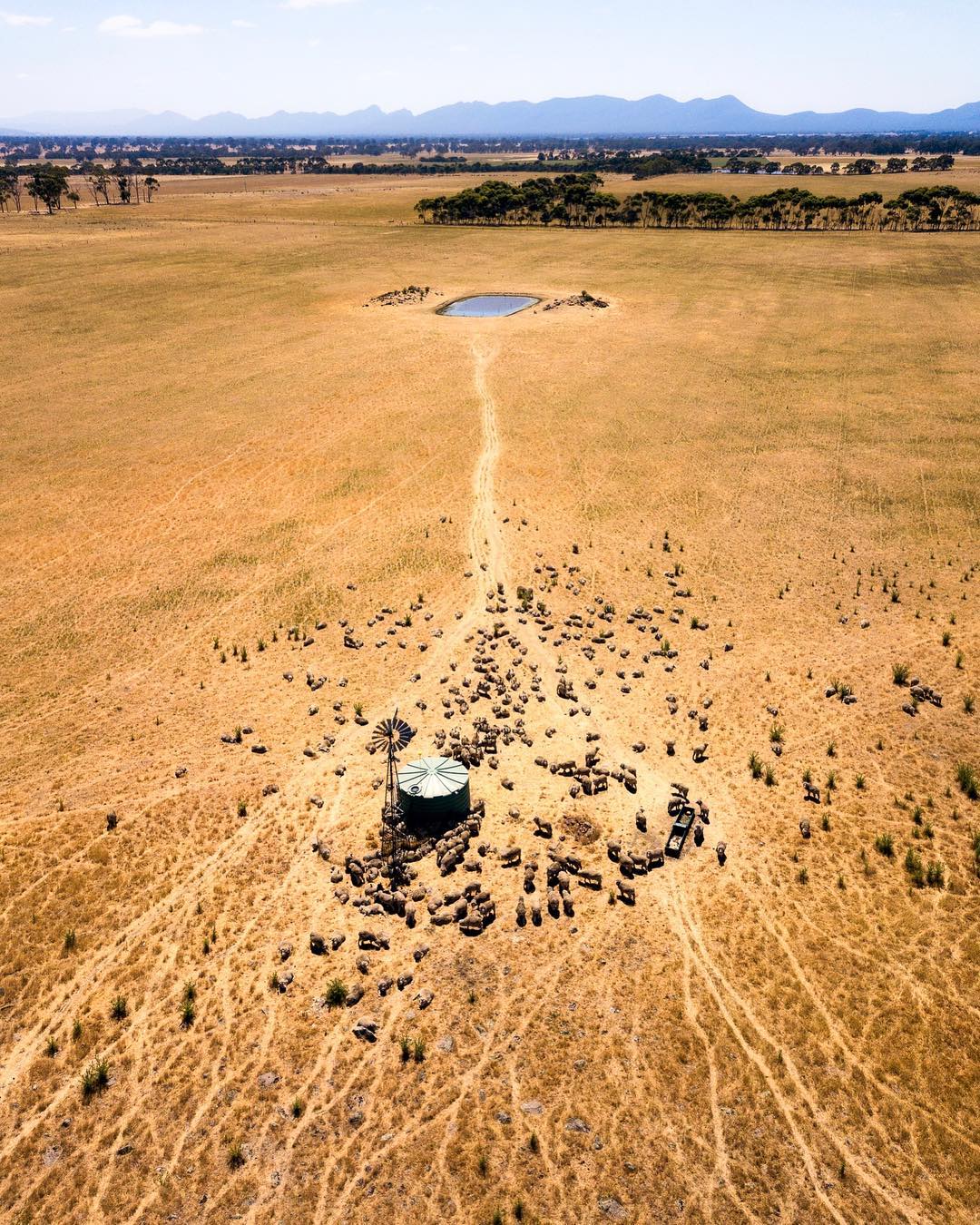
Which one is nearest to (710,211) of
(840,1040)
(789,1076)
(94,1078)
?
(840,1040)

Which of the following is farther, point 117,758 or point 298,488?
point 298,488

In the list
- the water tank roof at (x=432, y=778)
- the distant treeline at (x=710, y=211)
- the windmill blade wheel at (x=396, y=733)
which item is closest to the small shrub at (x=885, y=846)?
the water tank roof at (x=432, y=778)

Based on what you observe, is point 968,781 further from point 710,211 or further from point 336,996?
point 710,211

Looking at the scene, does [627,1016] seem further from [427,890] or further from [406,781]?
[406,781]

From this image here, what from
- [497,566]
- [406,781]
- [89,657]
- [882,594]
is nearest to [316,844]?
[406,781]

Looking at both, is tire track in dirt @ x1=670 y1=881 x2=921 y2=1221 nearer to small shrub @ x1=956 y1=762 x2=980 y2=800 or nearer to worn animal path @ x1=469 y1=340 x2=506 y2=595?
small shrub @ x1=956 y1=762 x2=980 y2=800

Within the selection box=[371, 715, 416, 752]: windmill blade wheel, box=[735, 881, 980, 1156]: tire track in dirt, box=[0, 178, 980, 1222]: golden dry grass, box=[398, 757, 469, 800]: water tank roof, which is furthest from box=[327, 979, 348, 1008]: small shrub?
box=[735, 881, 980, 1156]: tire track in dirt
